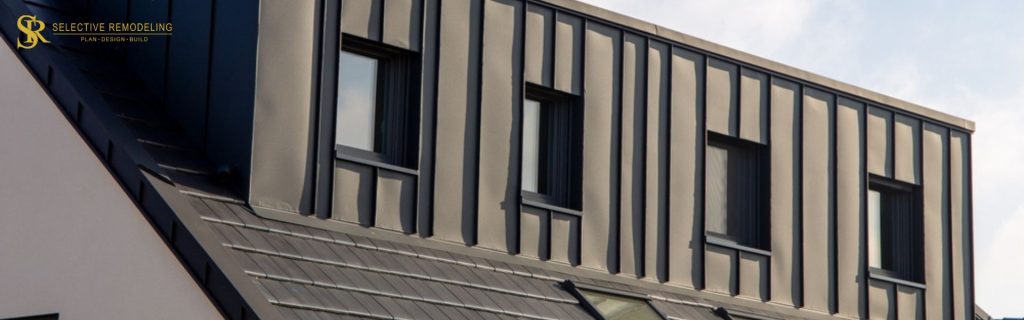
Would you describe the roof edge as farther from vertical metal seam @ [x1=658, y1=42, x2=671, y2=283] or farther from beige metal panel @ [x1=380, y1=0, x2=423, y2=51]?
vertical metal seam @ [x1=658, y1=42, x2=671, y2=283]

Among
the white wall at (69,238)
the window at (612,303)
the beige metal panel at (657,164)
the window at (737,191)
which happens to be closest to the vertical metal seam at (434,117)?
the window at (612,303)

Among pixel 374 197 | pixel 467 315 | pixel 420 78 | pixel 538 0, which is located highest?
pixel 538 0

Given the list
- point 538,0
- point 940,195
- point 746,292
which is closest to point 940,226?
point 940,195

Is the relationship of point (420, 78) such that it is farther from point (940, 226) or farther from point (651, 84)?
point (940, 226)

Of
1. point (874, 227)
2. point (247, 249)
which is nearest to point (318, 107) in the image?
point (247, 249)

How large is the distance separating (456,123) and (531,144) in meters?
1.29

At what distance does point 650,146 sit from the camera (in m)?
18.7

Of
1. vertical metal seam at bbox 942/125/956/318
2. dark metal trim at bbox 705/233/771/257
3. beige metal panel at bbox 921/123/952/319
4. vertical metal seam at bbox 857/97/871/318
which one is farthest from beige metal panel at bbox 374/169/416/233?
vertical metal seam at bbox 942/125/956/318

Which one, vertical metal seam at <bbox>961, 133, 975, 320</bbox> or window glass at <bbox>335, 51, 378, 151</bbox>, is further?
vertical metal seam at <bbox>961, 133, 975, 320</bbox>

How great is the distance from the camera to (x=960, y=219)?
2208 cm

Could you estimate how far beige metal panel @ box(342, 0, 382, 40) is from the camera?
1609 cm

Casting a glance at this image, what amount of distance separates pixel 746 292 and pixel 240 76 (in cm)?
648

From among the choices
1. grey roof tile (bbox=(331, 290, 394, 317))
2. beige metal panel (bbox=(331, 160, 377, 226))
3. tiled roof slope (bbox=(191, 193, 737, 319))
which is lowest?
grey roof tile (bbox=(331, 290, 394, 317))

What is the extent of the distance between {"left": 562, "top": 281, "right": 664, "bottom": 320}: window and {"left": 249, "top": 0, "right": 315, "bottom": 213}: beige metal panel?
2779 millimetres
